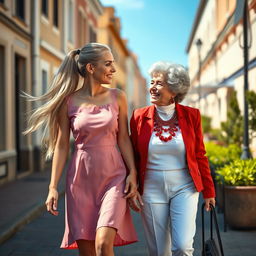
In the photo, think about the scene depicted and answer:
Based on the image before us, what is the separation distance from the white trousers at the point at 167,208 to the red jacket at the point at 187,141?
7 cm

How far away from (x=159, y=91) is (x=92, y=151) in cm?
72

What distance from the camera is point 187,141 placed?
3.85 metres

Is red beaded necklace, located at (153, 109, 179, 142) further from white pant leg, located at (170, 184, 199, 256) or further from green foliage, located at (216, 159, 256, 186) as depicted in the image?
green foliage, located at (216, 159, 256, 186)

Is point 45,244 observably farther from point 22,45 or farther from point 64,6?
point 64,6

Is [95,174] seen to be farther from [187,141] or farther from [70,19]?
[70,19]

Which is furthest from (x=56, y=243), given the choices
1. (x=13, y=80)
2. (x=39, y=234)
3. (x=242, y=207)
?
(x=13, y=80)

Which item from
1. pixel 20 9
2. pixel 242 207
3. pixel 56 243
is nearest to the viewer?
pixel 56 243


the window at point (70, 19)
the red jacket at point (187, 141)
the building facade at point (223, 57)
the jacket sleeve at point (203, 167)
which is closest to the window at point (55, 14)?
the window at point (70, 19)

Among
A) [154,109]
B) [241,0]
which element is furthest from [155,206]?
[241,0]

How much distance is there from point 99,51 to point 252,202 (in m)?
3.85

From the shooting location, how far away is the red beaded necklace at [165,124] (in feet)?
12.7

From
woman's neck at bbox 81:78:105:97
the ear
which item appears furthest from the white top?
the ear

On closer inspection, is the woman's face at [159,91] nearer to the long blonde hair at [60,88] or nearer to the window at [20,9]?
the long blonde hair at [60,88]

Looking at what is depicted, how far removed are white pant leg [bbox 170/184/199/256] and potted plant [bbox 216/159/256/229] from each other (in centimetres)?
310
